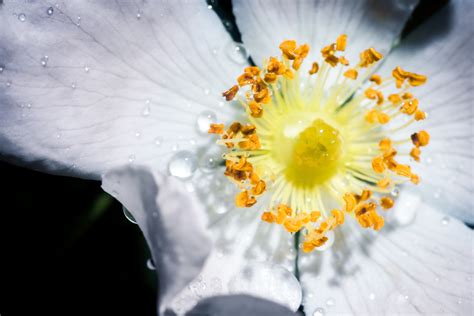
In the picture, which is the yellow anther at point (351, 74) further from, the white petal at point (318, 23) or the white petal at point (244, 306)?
the white petal at point (244, 306)

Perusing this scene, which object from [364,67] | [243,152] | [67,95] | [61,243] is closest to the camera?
[67,95]

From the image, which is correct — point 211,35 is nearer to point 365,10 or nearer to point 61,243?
point 365,10

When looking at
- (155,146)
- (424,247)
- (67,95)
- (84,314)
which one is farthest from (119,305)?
(424,247)

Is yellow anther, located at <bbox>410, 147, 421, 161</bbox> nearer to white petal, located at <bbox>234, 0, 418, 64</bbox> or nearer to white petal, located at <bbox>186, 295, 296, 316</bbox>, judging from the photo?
white petal, located at <bbox>234, 0, 418, 64</bbox>

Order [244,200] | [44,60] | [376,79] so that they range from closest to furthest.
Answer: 1. [44,60]
2. [244,200]
3. [376,79]

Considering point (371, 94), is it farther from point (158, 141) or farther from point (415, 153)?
point (158, 141)

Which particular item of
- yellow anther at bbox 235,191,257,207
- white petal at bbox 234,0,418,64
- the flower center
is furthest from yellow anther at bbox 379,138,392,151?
yellow anther at bbox 235,191,257,207

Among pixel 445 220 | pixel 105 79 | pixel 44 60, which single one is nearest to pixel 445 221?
pixel 445 220
